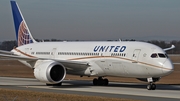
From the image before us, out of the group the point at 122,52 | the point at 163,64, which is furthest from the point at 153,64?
the point at 122,52

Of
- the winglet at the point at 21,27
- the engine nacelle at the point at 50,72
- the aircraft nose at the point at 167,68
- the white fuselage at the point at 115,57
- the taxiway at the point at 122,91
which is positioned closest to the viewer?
the taxiway at the point at 122,91

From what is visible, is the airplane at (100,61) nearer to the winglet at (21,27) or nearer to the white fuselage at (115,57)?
the white fuselage at (115,57)

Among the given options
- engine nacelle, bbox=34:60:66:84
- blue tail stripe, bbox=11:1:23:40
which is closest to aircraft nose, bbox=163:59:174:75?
engine nacelle, bbox=34:60:66:84

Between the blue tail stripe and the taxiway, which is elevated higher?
the blue tail stripe

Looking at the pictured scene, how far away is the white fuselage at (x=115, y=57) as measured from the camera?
29.0m

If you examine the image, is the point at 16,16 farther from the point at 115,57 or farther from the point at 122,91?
the point at 122,91

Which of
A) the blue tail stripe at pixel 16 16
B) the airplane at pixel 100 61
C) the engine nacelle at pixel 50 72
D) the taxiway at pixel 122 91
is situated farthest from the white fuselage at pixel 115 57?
the blue tail stripe at pixel 16 16

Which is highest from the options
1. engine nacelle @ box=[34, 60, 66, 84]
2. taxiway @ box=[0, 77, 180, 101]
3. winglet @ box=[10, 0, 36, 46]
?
winglet @ box=[10, 0, 36, 46]

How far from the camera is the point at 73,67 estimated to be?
3356cm

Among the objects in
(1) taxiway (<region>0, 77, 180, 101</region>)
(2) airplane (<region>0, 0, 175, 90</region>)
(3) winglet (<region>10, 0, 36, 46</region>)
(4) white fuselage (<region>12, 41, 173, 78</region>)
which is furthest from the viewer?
(3) winglet (<region>10, 0, 36, 46</region>)

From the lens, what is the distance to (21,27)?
42.9 meters

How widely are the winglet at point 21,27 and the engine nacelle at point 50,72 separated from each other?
996 centimetres

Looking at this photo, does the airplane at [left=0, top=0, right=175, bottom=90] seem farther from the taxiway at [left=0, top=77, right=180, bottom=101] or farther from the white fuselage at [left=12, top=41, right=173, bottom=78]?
the taxiway at [left=0, top=77, right=180, bottom=101]

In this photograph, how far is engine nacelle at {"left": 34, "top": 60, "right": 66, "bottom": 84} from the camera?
1240 inches
